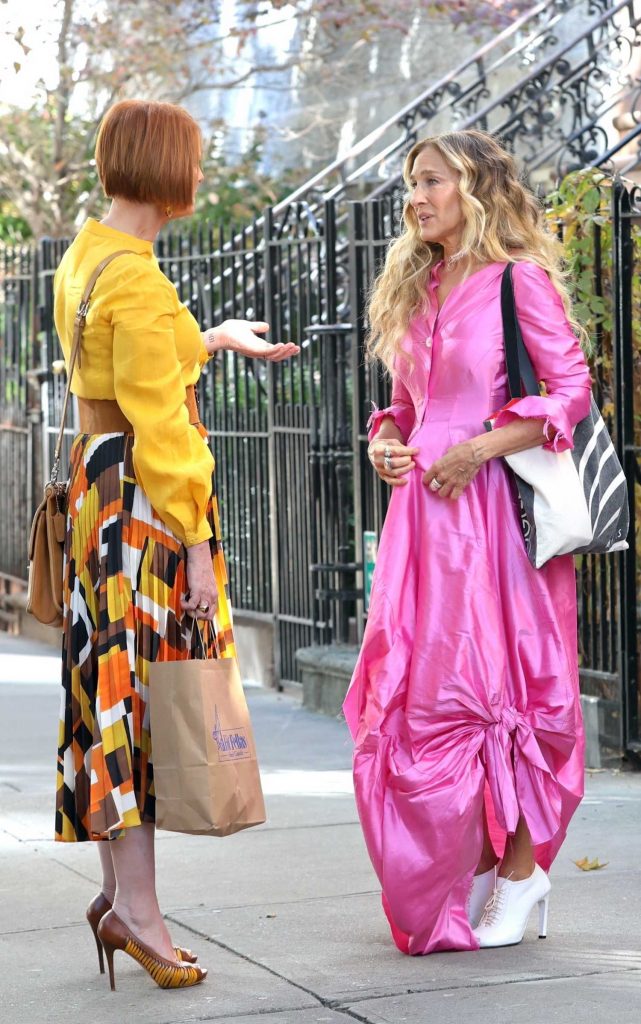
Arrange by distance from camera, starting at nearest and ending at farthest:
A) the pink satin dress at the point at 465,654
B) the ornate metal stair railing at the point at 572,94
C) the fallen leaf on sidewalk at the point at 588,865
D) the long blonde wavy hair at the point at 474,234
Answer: the pink satin dress at the point at 465,654, the long blonde wavy hair at the point at 474,234, the fallen leaf on sidewalk at the point at 588,865, the ornate metal stair railing at the point at 572,94

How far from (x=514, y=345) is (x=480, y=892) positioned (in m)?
1.42

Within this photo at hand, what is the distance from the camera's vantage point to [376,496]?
804 centimetres

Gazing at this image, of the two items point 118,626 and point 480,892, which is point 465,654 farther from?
point 118,626

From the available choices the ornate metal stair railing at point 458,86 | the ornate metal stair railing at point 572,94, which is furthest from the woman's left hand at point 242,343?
the ornate metal stair railing at point 572,94

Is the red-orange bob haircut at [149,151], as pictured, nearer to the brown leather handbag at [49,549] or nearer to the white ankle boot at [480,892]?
the brown leather handbag at [49,549]

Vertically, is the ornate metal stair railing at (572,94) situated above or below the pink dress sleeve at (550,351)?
above

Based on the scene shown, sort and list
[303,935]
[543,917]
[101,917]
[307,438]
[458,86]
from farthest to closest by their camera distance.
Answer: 1. [458,86]
2. [307,438]
3. [303,935]
4. [543,917]
5. [101,917]

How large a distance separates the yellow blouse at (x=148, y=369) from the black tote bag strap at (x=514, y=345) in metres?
0.82

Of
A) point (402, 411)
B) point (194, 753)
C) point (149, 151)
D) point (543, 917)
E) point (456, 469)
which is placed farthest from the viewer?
point (402, 411)

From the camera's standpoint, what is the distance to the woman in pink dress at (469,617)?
13.8 feet

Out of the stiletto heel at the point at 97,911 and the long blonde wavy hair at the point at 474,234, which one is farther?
the long blonde wavy hair at the point at 474,234

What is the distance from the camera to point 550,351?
4219 mm

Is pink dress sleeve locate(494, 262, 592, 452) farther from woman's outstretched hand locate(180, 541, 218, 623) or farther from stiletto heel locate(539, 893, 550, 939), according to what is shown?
stiletto heel locate(539, 893, 550, 939)

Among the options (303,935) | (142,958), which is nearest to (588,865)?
(303,935)
